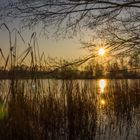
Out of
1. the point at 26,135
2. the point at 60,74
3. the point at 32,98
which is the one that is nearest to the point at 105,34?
the point at 60,74

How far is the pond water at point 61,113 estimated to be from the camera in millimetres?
4594

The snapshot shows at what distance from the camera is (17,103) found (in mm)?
4621

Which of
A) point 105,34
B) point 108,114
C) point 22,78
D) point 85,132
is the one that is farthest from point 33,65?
point 108,114

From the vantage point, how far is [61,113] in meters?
5.90

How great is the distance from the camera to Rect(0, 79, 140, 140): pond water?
4594 millimetres

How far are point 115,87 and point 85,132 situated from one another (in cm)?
303

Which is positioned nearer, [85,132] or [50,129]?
[50,129]

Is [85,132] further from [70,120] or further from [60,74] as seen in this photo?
[60,74]

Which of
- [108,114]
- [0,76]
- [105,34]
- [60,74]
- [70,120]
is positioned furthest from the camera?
[108,114]

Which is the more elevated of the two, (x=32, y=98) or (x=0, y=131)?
(x=32, y=98)

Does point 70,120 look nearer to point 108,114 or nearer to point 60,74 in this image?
point 60,74

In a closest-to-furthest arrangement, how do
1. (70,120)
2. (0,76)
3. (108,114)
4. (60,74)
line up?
(0,76) → (70,120) → (60,74) → (108,114)

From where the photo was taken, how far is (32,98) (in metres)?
5.04

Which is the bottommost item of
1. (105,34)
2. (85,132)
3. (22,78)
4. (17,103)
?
(85,132)
